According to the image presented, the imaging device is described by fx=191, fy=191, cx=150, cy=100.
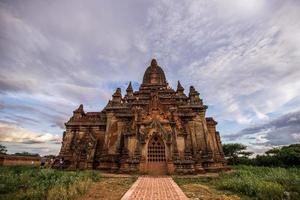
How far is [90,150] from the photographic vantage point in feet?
72.2

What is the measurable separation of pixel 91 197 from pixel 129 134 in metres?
10.7

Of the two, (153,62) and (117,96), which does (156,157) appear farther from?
(153,62)

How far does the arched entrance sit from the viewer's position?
17625 mm

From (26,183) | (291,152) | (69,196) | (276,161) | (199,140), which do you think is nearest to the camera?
(69,196)

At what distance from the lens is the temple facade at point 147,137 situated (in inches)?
713

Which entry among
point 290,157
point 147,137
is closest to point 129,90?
point 147,137

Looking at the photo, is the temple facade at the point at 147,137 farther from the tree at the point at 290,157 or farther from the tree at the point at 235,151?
the tree at the point at 235,151

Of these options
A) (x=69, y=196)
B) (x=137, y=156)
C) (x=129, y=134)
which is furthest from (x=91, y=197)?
(x=129, y=134)

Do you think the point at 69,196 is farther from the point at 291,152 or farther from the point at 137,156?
the point at 291,152

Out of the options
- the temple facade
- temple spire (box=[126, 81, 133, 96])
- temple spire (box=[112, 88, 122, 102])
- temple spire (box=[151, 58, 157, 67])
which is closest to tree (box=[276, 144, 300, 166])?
the temple facade

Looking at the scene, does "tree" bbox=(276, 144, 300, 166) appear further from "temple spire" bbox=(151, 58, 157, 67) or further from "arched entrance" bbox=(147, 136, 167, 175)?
"temple spire" bbox=(151, 58, 157, 67)

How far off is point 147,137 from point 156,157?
6.80 ft

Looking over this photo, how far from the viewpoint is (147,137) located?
60.4ft

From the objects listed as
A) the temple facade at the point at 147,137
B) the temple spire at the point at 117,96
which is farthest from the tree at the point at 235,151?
the temple spire at the point at 117,96
